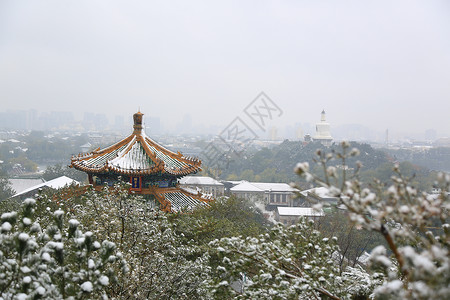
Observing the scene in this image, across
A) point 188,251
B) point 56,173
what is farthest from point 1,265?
point 56,173

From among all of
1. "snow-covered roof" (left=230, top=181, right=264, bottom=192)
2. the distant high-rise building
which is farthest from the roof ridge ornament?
the distant high-rise building

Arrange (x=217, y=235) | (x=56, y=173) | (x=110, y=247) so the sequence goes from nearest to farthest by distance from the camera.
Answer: (x=110, y=247)
(x=217, y=235)
(x=56, y=173)

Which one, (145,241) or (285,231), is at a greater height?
(285,231)

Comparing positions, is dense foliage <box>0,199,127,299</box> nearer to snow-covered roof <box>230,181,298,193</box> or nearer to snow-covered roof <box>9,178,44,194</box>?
snow-covered roof <box>9,178,44,194</box>

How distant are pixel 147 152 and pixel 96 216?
3759 millimetres

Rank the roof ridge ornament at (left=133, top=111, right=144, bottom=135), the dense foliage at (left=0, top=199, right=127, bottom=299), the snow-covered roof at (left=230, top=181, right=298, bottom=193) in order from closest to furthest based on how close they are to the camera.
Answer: the dense foliage at (left=0, top=199, right=127, bottom=299)
the roof ridge ornament at (left=133, top=111, right=144, bottom=135)
the snow-covered roof at (left=230, top=181, right=298, bottom=193)

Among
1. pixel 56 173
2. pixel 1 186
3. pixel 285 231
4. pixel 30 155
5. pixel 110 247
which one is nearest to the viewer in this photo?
pixel 110 247

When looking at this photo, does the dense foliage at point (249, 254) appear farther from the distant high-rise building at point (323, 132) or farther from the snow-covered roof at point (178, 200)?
the distant high-rise building at point (323, 132)

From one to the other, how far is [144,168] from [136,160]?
43cm

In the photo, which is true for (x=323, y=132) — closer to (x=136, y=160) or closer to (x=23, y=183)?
(x=23, y=183)

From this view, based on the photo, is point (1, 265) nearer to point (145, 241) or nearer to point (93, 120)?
point (145, 241)

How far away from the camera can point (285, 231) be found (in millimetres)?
4754

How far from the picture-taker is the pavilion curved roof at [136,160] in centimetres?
890

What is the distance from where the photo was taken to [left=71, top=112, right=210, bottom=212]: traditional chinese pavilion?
29.3 feet
